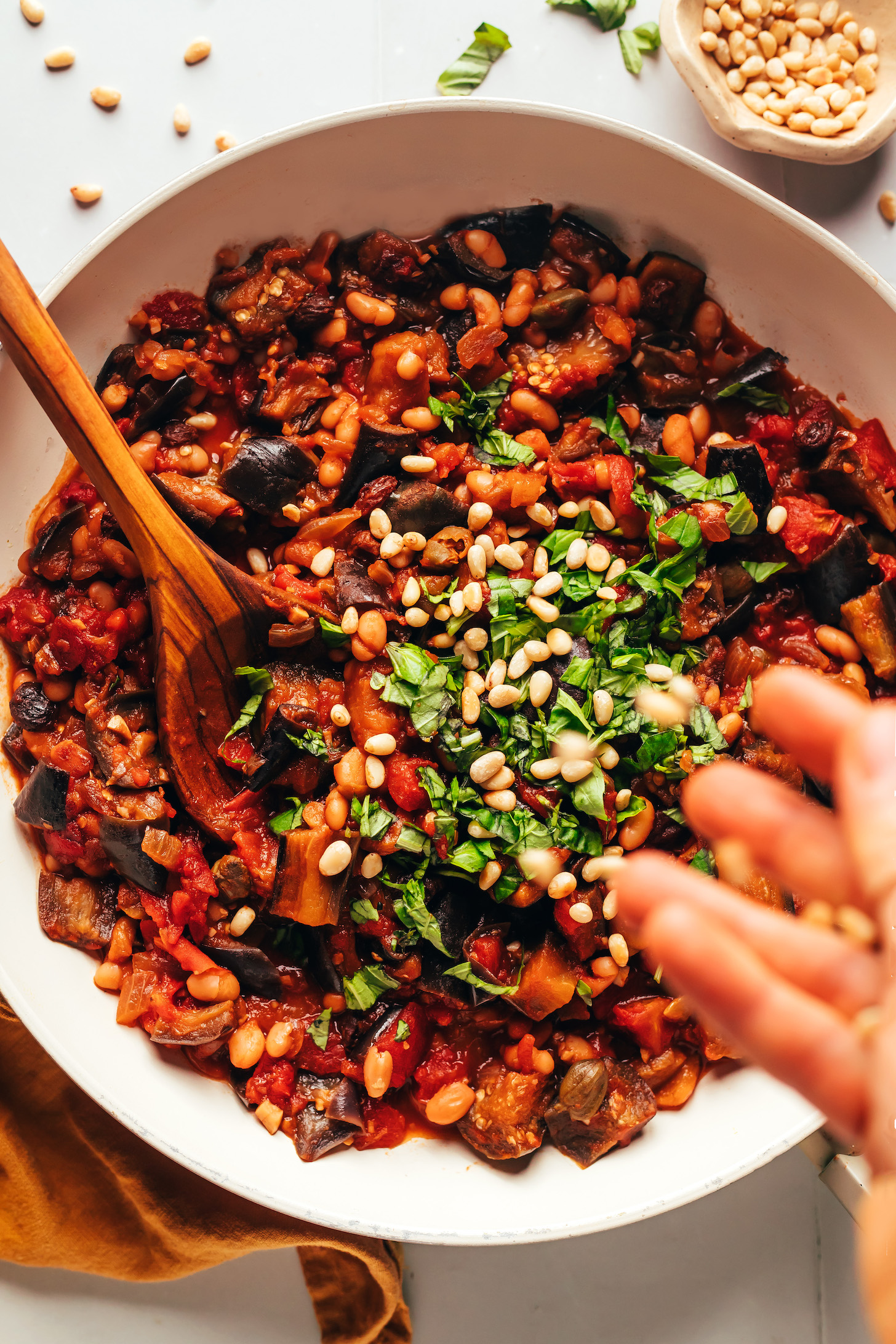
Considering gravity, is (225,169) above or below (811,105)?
above

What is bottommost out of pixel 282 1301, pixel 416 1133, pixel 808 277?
pixel 282 1301

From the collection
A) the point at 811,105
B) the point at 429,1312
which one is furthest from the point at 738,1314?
the point at 811,105

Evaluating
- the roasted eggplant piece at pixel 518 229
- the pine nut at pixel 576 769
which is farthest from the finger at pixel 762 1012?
the roasted eggplant piece at pixel 518 229

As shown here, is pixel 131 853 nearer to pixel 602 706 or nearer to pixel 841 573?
pixel 602 706

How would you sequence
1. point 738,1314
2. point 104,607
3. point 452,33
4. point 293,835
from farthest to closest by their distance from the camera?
point 738,1314
point 452,33
point 104,607
point 293,835

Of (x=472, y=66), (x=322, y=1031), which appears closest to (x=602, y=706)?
(x=322, y=1031)

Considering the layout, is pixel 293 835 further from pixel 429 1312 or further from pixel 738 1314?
pixel 738 1314
